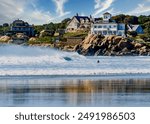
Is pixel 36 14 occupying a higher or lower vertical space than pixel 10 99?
higher

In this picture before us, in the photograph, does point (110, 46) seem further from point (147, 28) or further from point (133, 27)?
point (133, 27)

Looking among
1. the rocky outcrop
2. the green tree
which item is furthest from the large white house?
the green tree

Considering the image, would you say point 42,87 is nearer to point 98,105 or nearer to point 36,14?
point 98,105

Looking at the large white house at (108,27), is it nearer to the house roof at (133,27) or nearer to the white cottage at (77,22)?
the house roof at (133,27)

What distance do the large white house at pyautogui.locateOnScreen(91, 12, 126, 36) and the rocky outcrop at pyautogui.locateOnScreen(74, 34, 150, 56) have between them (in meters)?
0.37

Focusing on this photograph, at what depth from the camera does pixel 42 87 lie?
15.3 metres

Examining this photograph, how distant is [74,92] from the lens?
1428 cm

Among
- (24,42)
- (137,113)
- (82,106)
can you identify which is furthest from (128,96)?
(24,42)

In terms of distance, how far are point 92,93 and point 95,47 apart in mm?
31131

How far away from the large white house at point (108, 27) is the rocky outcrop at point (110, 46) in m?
0.37

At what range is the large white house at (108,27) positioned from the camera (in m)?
41.2

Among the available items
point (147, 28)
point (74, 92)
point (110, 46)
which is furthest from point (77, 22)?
point (74, 92)

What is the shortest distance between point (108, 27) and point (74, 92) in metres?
28.9

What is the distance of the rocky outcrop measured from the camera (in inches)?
1718
